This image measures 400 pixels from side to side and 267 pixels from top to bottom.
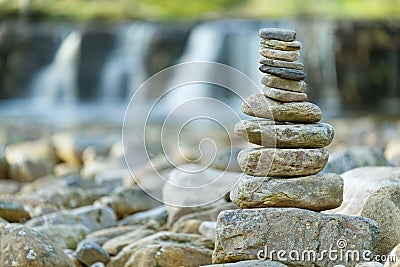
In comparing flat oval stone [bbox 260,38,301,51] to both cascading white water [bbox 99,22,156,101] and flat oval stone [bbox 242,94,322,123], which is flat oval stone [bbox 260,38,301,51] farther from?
cascading white water [bbox 99,22,156,101]

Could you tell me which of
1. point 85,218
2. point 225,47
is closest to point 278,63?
point 85,218

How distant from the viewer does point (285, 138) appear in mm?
5371

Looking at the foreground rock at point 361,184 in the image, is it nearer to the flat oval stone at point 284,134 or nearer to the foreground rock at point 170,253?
the flat oval stone at point 284,134

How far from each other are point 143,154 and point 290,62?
8.79 meters

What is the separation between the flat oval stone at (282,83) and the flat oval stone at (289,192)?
2.10 feet

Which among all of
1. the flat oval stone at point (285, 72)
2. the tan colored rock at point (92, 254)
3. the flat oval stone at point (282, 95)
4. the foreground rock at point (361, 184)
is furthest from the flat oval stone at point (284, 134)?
the tan colored rock at point (92, 254)

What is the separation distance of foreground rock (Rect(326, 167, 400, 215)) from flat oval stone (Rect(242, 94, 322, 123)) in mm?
1086

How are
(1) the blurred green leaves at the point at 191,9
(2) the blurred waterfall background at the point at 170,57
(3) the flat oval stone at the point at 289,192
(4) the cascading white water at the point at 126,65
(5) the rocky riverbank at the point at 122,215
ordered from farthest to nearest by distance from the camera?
(1) the blurred green leaves at the point at 191,9 → (4) the cascading white water at the point at 126,65 → (2) the blurred waterfall background at the point at 170,57 → (5) the rocky riverbank at the point at 122,215 → (3) the flat oval stone at the point at 289,192

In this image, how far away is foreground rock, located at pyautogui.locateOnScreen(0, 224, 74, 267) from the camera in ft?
18.1

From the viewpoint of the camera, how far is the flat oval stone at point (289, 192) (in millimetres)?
5359

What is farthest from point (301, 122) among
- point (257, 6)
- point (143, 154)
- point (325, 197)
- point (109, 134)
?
point (257, 6)

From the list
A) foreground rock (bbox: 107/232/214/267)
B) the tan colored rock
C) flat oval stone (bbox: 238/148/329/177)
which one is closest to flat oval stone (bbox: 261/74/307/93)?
flat oval stone (bbox: 238/148/329/177)

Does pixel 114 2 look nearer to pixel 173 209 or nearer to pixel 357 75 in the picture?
pixel 357 75

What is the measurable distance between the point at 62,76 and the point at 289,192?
75.1 ft
